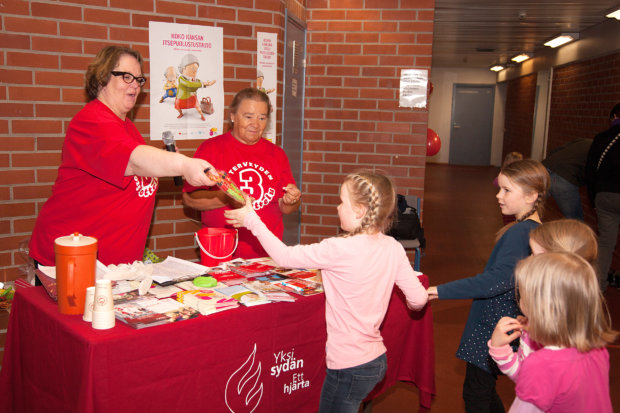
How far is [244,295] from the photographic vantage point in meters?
2.16

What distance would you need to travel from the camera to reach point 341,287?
6.48 ft

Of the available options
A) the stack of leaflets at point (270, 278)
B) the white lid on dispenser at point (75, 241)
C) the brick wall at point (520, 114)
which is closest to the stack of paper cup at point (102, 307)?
the white lid on dispenser at point (75, 241)

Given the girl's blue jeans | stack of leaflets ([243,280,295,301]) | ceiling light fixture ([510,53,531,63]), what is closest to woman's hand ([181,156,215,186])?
stack of leaflets ([243,280,295,301])

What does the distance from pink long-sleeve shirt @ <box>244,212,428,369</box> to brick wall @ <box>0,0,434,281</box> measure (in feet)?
6.04

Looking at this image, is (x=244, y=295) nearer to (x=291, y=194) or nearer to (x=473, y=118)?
(x=291, y=194)

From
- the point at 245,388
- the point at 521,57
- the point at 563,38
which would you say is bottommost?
the point at 245,388

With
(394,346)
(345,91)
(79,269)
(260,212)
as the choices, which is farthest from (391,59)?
(79,269)

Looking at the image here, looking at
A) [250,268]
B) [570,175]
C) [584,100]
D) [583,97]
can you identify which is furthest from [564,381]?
[583,97]

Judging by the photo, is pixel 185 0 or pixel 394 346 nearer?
pixel 394 346

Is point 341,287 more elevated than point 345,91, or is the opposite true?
point 345,91

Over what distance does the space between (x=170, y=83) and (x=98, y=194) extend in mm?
1467

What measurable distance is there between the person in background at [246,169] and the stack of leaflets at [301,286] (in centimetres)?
55

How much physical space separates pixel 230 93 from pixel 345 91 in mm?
1407

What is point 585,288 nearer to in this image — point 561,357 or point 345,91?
point 561,357
